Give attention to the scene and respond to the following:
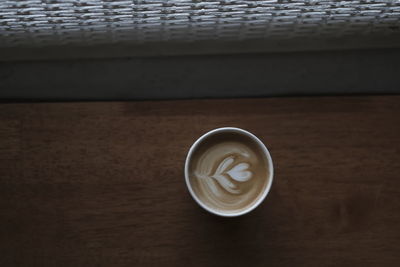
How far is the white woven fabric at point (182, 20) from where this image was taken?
79cm

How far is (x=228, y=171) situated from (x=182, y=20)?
31 cm

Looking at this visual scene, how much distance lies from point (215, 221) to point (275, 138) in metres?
0.19

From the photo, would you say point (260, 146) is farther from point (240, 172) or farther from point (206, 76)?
point (206, 76)

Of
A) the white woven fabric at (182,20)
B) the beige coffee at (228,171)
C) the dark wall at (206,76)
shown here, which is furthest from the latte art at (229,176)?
the white woven fabric at (182,20)

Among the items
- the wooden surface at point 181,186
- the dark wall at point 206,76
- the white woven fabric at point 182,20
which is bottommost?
the wooden surface at point 181,186

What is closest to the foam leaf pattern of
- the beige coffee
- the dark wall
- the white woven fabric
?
the beige coffee

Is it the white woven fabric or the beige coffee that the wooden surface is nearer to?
the beige coffee

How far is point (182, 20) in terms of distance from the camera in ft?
2.67

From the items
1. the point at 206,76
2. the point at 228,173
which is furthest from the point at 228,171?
the point at 206,76

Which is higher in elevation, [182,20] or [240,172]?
[182,20]

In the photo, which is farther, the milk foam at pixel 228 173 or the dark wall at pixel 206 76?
the dark wall at pixel 206 76

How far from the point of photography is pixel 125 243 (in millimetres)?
771

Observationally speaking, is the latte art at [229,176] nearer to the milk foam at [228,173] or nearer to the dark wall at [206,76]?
the milk foam at [228,173]

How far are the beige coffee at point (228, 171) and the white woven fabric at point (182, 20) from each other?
0.23 m
